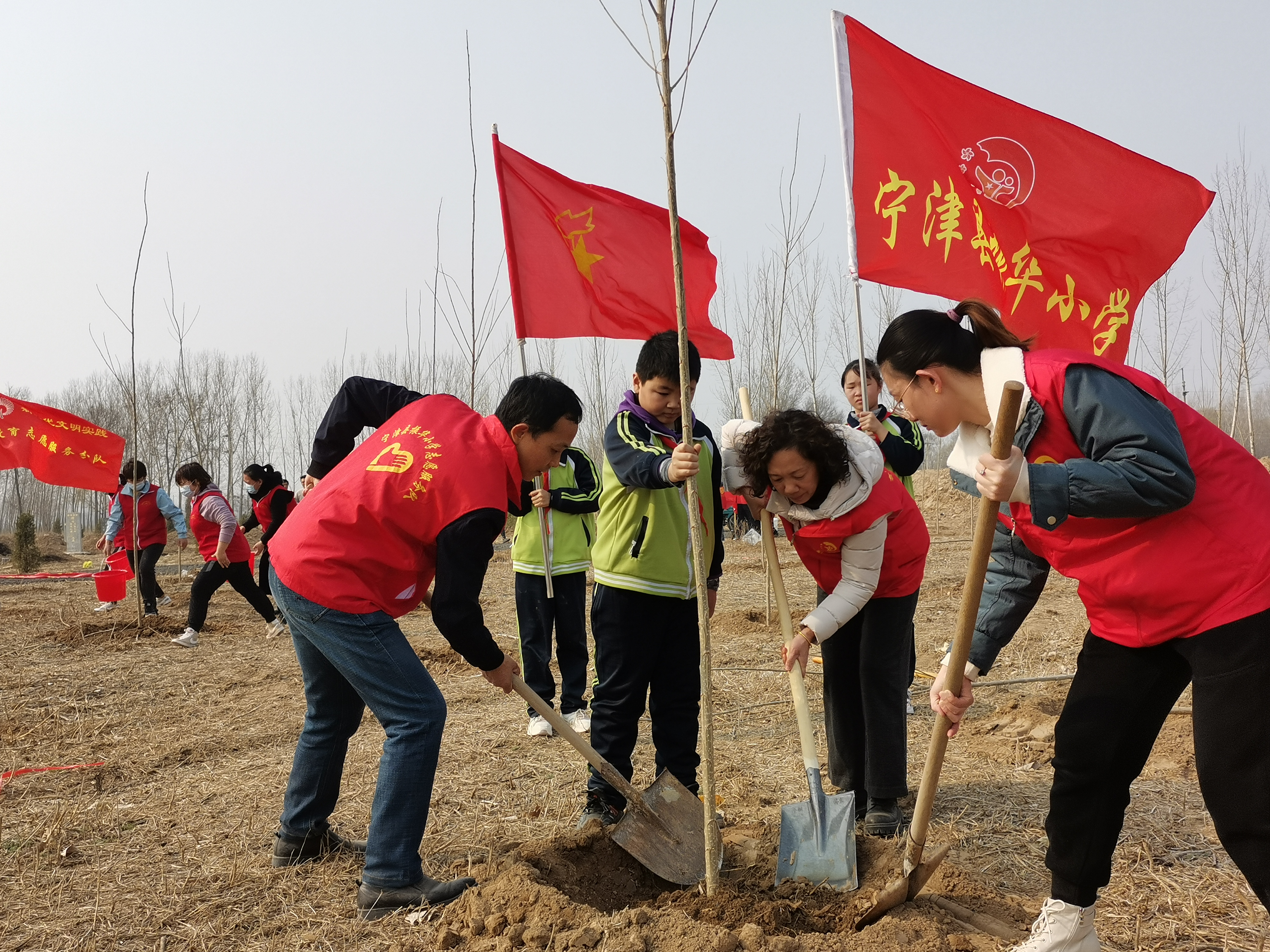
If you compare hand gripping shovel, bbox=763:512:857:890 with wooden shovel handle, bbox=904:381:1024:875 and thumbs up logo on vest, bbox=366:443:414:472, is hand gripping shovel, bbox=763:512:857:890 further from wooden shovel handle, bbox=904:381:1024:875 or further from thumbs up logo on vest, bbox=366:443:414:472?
thumbs up logo on vest, bbox=366:443:414:472

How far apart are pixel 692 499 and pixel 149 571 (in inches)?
355

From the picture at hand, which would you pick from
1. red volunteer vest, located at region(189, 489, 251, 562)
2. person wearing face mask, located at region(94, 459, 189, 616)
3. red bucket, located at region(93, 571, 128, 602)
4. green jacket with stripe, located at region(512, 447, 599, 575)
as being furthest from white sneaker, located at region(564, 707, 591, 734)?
red bucket, located at region(93, 571, 128, 602)

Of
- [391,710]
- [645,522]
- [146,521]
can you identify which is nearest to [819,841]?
[645,522]

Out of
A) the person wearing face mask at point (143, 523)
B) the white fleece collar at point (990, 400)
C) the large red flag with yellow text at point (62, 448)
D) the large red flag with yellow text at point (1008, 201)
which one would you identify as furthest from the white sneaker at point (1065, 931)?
the large red flag with yellow text at point (62, 448)

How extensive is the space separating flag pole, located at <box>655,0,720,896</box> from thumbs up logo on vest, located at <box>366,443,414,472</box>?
85 centimetres

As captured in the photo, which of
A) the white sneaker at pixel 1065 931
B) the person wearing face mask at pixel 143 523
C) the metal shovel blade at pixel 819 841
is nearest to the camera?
the white sneaker at pixel 1065 931

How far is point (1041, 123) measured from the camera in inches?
173

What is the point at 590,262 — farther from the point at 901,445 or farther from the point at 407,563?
the point at 407,563

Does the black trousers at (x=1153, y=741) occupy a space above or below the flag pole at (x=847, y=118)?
below

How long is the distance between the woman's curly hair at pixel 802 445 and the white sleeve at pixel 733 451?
0.27 feet

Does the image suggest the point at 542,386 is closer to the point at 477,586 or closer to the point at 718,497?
the point at 477,586

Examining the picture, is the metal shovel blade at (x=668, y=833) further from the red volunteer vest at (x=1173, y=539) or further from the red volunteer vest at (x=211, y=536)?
the red volunteer vest at (x=211, y=536)

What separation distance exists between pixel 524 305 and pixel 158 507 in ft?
21.5

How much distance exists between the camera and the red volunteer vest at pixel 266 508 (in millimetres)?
8375
